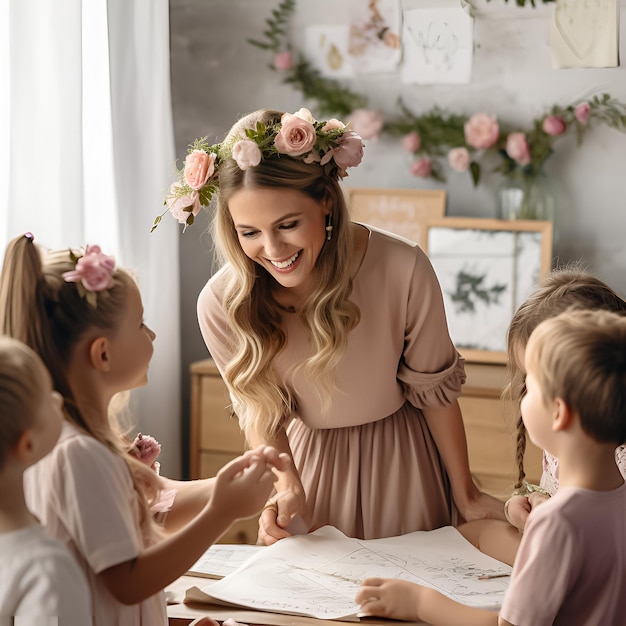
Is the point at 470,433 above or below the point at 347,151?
below

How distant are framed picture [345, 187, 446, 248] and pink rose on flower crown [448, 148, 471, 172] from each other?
0.37 ft

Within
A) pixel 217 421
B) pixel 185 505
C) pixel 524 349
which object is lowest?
pixel 217 421

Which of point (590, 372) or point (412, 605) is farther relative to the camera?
point (412, 605)

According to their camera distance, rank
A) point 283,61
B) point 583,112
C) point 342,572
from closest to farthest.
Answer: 1. point 342,572
2. point 583,112
3. point 283,61

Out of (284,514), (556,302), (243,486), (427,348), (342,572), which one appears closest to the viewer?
(243,486)

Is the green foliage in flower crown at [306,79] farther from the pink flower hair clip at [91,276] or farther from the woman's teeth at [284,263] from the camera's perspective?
the pink flower hair clip at [91,276]

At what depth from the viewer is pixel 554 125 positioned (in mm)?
3359

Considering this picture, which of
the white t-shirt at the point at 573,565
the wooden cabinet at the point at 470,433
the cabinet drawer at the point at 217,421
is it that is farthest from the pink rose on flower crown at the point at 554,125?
the white t-shirt at the point at 573,565

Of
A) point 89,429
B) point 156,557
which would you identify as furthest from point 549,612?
point 89,429

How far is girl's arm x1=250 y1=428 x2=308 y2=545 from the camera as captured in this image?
1700mm

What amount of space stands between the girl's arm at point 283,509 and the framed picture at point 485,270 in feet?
5.57

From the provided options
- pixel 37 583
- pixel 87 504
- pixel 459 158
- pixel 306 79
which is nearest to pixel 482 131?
pixel 459 158

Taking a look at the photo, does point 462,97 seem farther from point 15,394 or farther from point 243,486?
point 15,394

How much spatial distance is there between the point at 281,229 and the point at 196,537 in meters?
0.71
